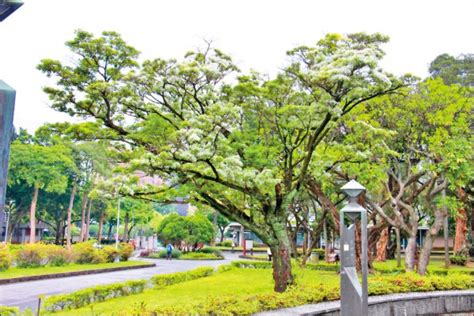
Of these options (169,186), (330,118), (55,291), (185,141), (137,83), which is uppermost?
(137,83)

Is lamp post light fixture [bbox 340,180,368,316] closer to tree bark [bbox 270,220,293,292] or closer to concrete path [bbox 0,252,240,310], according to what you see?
tree bark [bbox 270,220,293,292]

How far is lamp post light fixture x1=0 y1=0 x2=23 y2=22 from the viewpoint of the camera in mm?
2387

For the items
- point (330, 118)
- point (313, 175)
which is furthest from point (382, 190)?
point (330, 118)

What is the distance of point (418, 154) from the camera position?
17.1m

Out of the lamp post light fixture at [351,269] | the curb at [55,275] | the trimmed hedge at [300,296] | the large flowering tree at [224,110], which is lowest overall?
the curb at [55,275]

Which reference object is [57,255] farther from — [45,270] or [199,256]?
[199,256]

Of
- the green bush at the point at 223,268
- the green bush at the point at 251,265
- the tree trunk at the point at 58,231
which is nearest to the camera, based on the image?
the green bush at the point at 223,268

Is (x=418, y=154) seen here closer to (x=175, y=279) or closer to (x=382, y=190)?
(x=382, y=190)

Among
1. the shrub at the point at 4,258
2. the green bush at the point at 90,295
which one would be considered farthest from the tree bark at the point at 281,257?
the shrub at the point at 4,258

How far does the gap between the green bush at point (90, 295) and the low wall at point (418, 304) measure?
21.1ft

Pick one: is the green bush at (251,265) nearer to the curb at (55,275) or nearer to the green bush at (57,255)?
the curb at (55,275)

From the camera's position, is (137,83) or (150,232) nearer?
(137,83)

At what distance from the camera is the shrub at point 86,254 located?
25500 mm

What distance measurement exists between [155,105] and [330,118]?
445 cm
